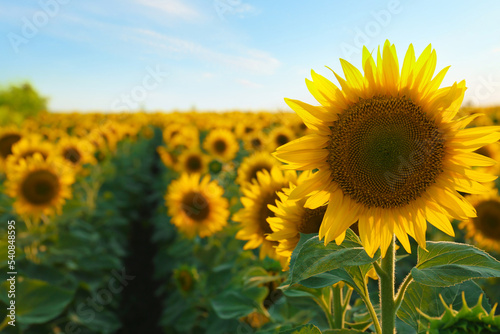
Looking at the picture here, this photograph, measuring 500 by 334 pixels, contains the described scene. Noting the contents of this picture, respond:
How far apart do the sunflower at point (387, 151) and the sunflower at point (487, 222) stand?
3.35 metres

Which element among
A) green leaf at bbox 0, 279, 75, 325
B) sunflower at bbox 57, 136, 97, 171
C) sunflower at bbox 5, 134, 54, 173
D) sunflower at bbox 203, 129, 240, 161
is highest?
sunflower at bbox 203, 129, 240, 161

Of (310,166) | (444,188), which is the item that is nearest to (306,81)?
(310,166)

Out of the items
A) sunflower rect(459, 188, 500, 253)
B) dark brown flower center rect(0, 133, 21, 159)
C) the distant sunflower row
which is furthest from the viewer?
dark brown flower center rect(0, 133, 21, 159)

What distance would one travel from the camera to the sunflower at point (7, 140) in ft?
21.2

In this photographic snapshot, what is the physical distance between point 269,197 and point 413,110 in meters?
1.38

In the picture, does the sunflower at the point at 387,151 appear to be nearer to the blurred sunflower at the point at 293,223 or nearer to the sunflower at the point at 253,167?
the blurred sunflower at the point at 293,223

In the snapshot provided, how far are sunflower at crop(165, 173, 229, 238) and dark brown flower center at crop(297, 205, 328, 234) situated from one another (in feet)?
10.5

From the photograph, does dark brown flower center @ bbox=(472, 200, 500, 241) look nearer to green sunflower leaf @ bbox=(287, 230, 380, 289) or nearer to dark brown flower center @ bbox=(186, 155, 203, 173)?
green sunflower leaf @ bbox=(287, 230, 380, 289)

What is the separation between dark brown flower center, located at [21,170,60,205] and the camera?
196 inches

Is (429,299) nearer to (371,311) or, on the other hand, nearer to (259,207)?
(371,311)

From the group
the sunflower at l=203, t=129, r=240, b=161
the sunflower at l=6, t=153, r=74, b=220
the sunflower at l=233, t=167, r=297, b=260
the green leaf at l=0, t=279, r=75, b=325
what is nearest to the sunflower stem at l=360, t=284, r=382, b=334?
the sunflower at l=233, t=167, r=297, b=260

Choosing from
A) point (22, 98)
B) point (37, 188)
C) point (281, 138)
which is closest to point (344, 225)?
point (37, 188)

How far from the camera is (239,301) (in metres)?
2.33

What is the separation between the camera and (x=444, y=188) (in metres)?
1.42
